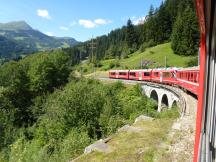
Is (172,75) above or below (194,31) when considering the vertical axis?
below

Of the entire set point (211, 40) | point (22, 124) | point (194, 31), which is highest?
point (194, 31)

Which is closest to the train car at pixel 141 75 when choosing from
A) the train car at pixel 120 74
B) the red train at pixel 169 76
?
the red train at pixel 169 76

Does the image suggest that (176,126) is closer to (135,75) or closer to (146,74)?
(146,74)

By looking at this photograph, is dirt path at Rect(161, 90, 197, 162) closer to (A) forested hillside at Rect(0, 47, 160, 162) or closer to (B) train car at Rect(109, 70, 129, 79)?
(A) forested hillside at Rect(0, 47, 160, 162)

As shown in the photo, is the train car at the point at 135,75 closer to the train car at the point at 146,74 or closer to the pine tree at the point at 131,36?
the train car at the point at 146,74

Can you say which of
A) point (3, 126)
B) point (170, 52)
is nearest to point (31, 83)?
point (3, 126)

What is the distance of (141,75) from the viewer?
5019 centimetres

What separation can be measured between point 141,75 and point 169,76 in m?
13.6

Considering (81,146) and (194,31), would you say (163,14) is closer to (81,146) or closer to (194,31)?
(194,31)

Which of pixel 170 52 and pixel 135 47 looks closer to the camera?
pixel 170 52

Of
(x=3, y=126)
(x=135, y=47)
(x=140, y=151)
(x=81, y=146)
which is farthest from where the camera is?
(x=135, y=47)

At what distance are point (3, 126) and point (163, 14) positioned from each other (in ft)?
224

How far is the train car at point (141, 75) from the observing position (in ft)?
154

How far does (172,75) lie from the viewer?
35.1m
